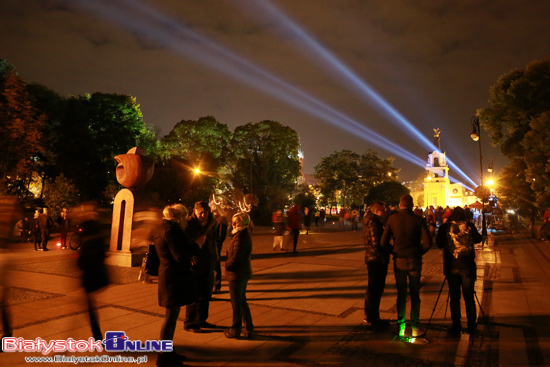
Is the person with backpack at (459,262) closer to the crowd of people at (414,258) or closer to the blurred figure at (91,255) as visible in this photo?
the crowd of people at (414,258)

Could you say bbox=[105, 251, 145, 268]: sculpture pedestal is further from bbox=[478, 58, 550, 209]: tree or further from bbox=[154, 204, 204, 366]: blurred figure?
bbox=[478, 58, 550, 209]: tree

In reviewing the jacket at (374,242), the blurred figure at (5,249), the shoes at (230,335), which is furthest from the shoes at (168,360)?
the jacket at (374,242)

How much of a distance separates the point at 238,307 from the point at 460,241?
10.8 feet

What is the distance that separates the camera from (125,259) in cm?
1225

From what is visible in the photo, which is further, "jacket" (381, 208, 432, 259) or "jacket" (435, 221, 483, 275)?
"jacket" (435, 221, 483, 275)

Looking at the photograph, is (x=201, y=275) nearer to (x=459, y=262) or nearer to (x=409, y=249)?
(x=409, y=249)

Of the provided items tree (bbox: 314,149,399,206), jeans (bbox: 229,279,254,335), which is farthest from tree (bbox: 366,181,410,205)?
jeans (bbox: 229,279,254,335)

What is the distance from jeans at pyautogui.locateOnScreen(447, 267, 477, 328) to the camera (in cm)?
574

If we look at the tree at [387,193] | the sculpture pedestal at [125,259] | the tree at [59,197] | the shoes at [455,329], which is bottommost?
the shoes at [455,329]

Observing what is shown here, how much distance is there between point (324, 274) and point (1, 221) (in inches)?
302

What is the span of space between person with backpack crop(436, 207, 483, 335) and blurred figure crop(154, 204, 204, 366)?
12.1 feet

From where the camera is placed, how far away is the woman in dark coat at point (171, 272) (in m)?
4.58

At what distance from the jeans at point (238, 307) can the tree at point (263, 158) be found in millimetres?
39652

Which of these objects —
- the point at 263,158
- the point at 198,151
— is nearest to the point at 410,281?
the point at 263,158
